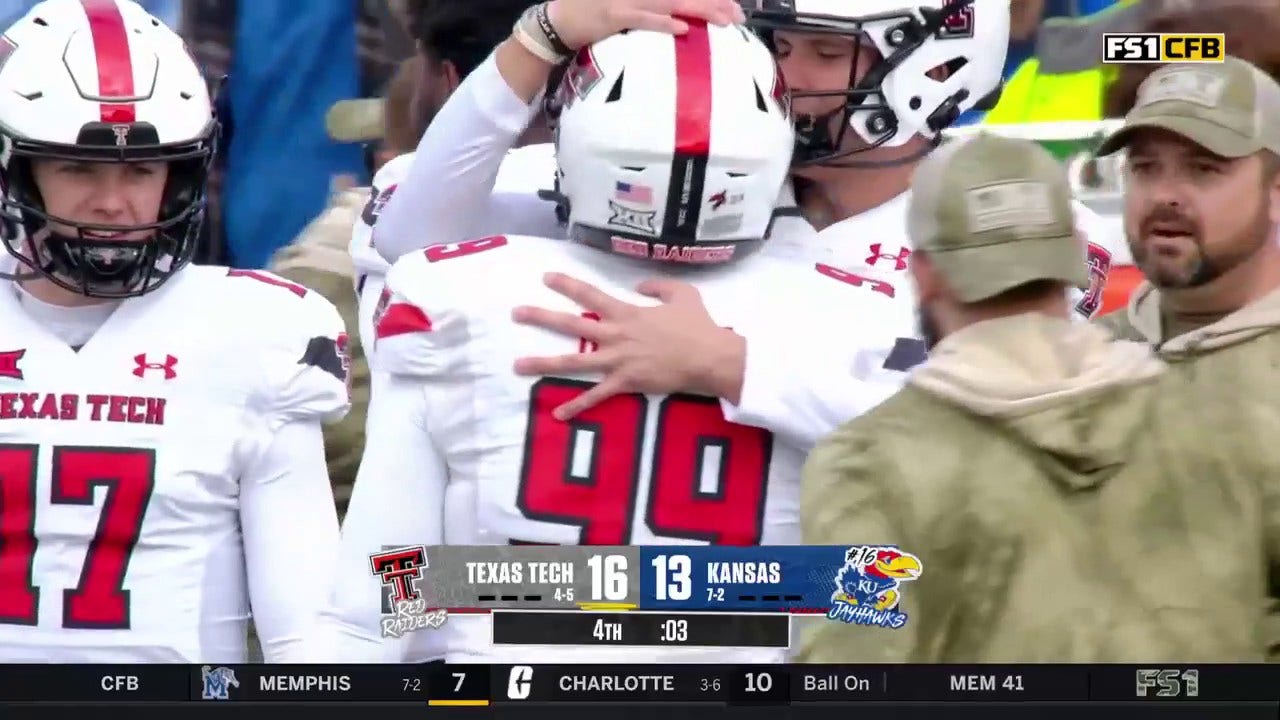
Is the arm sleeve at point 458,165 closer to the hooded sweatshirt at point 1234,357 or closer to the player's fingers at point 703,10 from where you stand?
the player's fingers at point 703,10

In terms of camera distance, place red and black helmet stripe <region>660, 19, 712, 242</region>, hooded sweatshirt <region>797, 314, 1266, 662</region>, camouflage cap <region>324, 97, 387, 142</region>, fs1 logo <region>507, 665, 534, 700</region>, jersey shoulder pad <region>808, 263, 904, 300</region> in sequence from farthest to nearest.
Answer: camouflage cap <region>324, 97, 387, 142</region> → fs1 logo <region>507, 665, 534, 700</region> → jersey shoulder pad <region>808, 263, 904, 300</region> → red and black helmet stripe <region>660, 19, 712, 242</region> → hooded sweatshirt <region>797, 314, 1266, 662</region>

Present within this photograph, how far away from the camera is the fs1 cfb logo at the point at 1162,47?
Answer: 2.40 m

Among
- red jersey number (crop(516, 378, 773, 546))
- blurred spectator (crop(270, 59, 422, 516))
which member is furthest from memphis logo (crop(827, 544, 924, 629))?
blurred spectator (crop(270, 59, 422, 516))

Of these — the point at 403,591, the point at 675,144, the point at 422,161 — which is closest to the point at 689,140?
the point at 675,144

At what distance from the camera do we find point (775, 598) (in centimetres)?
221

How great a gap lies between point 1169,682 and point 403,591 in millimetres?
758

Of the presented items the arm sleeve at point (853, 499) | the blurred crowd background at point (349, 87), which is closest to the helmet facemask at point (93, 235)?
the blurred crowd background at point (349, 87)

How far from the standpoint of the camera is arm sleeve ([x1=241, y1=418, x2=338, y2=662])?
2.17m

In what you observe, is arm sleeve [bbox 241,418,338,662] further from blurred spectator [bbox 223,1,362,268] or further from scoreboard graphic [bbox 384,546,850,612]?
blurred spectator [bbox 223,1,362,268]

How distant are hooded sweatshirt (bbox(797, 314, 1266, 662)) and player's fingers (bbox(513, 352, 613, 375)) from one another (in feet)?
0.78

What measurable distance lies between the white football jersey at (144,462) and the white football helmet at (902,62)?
0.56 metres

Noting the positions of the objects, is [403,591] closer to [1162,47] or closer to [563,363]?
[563,363]

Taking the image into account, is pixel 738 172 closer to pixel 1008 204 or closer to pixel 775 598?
pixel 1008 204

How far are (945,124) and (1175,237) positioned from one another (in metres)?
0.31
